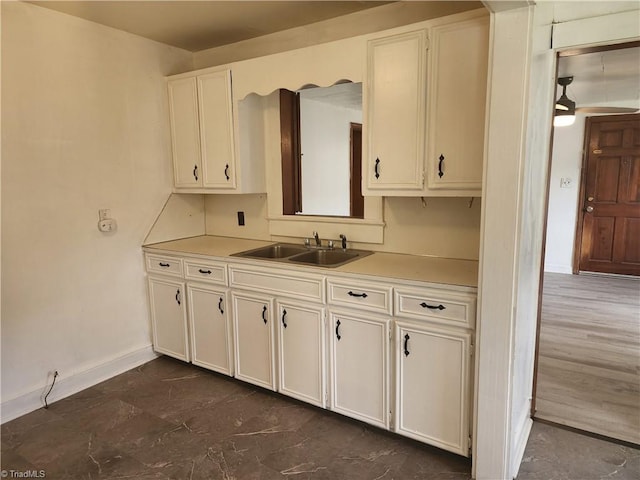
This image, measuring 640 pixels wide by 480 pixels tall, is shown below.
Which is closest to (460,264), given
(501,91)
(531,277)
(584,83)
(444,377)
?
(531,277)

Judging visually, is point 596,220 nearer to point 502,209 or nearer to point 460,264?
point 460,264

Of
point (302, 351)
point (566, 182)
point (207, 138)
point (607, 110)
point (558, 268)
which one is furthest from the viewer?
point (558, 268)

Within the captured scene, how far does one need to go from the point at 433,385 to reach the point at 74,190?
2.51 metres

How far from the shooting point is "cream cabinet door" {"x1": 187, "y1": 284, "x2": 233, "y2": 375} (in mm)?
2826

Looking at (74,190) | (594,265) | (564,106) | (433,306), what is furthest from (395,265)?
(594,265)

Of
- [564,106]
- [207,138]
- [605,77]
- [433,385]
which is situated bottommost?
[433,385]

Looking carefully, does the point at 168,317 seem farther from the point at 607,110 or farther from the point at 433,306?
the point at 607,110

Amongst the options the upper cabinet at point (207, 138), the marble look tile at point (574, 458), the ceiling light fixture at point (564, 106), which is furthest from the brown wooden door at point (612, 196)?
the upper cabinet at point (207, 138)

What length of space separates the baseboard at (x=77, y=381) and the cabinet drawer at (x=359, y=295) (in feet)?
5.83

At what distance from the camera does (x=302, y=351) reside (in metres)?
2.49

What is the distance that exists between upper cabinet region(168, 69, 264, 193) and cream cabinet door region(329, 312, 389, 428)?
1364 millimetres

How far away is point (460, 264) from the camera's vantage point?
240 centimetres

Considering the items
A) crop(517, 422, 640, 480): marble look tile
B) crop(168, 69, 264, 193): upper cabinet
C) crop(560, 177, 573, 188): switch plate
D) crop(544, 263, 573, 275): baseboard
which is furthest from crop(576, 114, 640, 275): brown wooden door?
crop(168, 69, 264, 193): upper cabinet

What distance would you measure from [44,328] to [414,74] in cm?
270
